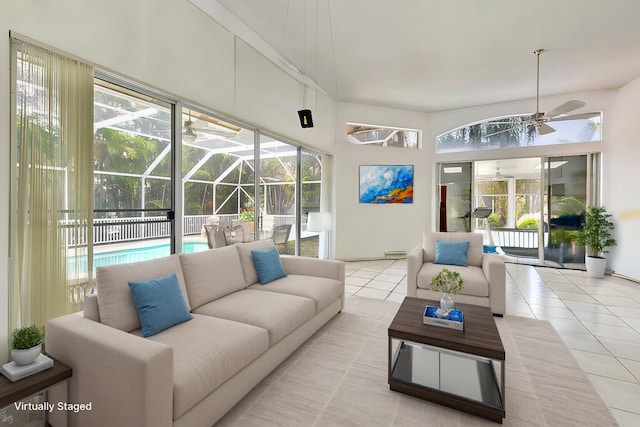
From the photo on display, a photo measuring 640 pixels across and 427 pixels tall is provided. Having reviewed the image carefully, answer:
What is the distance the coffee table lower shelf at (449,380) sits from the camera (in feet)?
5.90

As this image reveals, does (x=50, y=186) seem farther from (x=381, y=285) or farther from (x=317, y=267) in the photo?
(x=381, y=285)

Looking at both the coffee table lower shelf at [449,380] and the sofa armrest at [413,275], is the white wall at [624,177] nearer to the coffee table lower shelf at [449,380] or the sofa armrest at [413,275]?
the sofa armrest at [413,275]

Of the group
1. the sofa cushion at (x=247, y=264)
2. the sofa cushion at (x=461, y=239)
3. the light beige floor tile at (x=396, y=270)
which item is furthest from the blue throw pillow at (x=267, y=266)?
the light beige floor tile at (x=396, y=270)

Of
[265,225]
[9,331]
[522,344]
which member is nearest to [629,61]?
[522,344]

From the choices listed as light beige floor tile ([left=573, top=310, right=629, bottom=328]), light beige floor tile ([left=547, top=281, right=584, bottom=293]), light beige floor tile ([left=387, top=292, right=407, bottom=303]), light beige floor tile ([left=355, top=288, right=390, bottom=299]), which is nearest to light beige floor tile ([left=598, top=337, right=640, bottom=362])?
light beige floor tile ([left=573, top=310, right=629, bottom=328])

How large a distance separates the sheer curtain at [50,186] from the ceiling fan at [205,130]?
41.1 inches

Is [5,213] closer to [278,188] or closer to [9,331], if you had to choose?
[9,331]

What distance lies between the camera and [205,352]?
1.69 meters

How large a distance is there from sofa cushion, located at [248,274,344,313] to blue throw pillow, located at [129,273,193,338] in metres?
0.97

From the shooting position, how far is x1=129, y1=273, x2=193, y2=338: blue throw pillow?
74.9 inches

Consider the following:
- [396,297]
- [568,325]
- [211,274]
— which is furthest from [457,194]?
[211,274]

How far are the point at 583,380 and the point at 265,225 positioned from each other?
3941mm

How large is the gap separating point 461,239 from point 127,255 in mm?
4062

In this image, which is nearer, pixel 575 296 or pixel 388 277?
pixel 575 296
